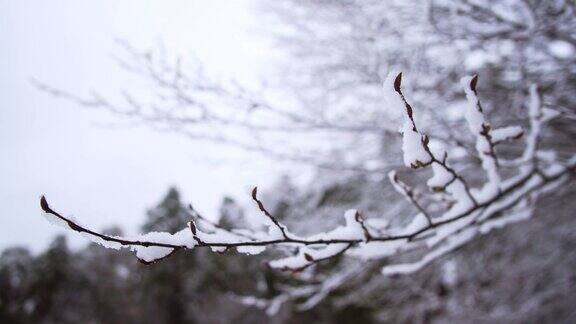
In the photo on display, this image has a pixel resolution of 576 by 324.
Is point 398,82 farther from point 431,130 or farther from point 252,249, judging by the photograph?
point 431,130

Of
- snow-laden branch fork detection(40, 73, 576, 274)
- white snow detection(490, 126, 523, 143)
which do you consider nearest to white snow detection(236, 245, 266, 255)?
snow-laden branch fork detection(40, 73, 576, 274)

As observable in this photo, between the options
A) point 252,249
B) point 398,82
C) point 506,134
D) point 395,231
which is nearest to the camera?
point 398,82

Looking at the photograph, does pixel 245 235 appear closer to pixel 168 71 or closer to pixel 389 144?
pixel 168 71

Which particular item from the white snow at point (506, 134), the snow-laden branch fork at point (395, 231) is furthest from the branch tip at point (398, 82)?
the white snow at point (506, 134)

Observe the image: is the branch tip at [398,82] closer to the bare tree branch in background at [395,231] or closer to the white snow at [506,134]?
the bare tree branch in background at [395,231]

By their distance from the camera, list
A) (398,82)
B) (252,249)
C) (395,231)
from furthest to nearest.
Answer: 1. (395,231)
2. (252,249)
3. (398,82)

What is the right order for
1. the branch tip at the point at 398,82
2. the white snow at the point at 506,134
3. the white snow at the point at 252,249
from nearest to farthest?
the branch tip at the point at 398,82
the white snow at the point at 252,249
the white snow at the point at 506,134

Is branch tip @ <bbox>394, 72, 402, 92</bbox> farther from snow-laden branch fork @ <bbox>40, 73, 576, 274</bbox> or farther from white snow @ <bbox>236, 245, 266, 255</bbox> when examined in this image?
white snow @ <bbox>236, 245, 266, 255</bbox>

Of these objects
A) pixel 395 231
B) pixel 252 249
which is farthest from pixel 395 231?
pixel 252 249

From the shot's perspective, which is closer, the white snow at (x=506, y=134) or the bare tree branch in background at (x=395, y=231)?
the bare tree branch in background at (x=395, y=231)

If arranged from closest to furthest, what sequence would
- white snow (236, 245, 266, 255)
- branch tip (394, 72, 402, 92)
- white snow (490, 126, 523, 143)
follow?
branch tip (394, 72, 402, 92)
white snow (236, 245, 266, 255)
white snow (490, 126, 523, 143)

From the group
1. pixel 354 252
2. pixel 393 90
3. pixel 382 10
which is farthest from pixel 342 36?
pixel 393 90
